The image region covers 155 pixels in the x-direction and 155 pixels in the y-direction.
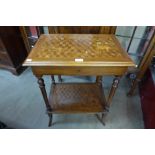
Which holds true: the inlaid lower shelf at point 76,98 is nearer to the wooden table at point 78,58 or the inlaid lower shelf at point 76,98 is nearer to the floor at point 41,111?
the wooden table at point 78,58

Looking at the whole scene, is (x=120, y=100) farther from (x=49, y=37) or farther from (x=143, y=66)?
(x=49, y=37)

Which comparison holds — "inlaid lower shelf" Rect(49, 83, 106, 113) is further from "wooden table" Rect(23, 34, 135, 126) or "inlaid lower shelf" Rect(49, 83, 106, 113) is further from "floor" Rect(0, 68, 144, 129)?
"floor" Rect(0, 68, 144, 129)

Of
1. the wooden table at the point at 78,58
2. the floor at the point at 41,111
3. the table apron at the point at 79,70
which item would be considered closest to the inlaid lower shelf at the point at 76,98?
the wooden table at the point at 78,58

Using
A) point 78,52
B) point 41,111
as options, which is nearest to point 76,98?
point 41,111

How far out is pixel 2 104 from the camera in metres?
1.44

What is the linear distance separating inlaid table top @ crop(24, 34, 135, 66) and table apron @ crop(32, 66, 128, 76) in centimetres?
4

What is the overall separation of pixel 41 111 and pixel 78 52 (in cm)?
88

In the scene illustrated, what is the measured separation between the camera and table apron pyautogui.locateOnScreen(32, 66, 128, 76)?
759mm

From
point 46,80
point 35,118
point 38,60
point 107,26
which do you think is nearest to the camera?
point 38,60

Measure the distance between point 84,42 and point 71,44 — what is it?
0.32 feet

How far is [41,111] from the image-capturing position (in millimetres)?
1376

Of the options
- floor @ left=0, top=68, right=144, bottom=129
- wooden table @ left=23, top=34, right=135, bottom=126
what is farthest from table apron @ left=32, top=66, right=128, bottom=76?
floor @ left=0, top=68, right=144, bottom=129

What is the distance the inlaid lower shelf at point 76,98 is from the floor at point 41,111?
0.74ft

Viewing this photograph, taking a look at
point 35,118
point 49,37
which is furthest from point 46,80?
point 49,37
